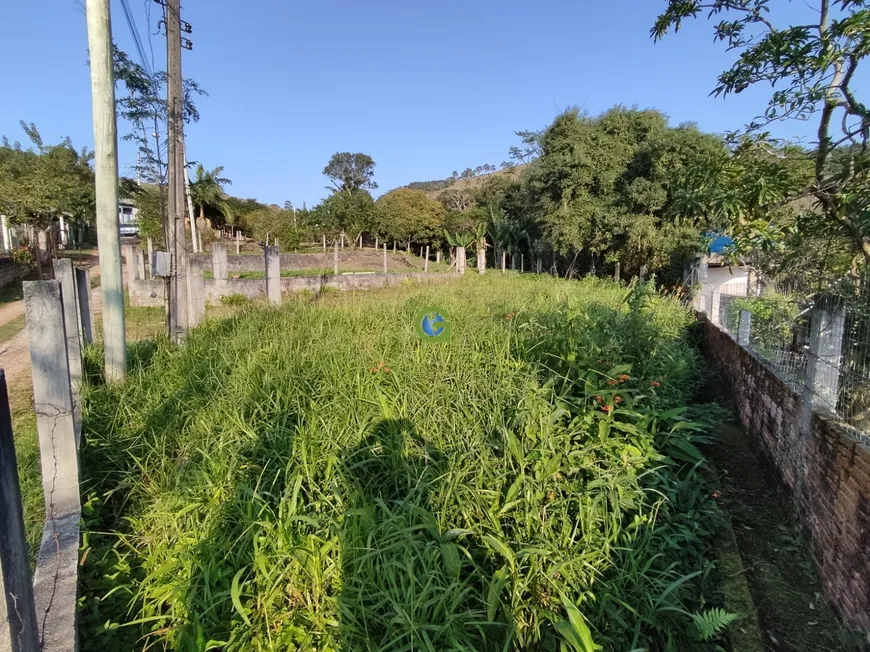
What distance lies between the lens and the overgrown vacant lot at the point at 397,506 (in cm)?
213

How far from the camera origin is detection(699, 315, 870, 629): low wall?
214cm

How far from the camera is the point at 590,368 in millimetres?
3750

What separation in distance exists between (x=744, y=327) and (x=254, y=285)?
10017 mm

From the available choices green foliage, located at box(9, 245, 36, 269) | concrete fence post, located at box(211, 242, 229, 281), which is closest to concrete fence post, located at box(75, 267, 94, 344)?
concrete fence post, located at box(211, 242, 229, 281)

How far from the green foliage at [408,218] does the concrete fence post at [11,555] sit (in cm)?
3558

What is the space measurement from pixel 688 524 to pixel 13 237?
83.2 ft

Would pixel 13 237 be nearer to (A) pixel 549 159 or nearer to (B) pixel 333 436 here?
(A) pixel 549 159

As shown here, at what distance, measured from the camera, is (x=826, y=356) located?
2830mm

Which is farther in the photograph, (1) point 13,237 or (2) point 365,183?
(2) point 365,183

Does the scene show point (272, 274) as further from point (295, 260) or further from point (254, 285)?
point (295, 260)

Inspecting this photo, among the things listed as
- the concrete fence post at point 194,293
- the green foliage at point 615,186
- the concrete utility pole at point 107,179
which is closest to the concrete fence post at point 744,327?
the concrete utility pole at point 107,179

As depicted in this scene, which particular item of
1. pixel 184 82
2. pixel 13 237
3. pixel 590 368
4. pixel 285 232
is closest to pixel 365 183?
pixel 285 232

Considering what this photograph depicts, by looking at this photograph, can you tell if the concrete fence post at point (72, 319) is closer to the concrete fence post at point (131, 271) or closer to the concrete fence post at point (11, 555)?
the concrete fence post at point (11, 555)

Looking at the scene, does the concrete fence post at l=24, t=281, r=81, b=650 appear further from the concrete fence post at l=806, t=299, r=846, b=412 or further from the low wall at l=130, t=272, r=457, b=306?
the low wall at l=130, t=272, r=457, b=306
